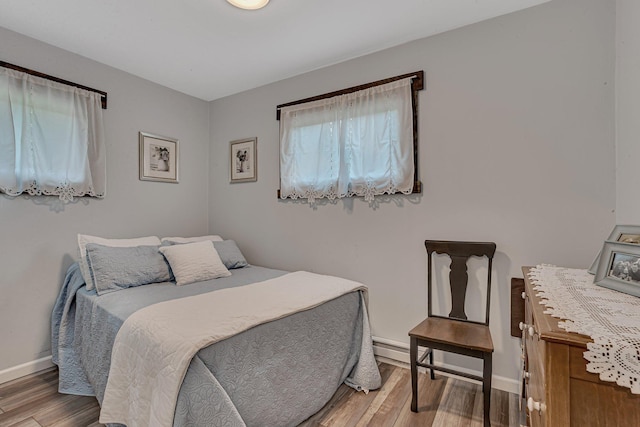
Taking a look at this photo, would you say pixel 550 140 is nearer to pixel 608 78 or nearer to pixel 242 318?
pixel 608 78

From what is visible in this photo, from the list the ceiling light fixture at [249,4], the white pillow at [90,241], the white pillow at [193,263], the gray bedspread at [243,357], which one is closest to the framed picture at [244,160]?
the white pillow at [193,263]

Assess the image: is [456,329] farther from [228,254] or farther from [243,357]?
[228,254]

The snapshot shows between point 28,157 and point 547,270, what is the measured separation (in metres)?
3.48

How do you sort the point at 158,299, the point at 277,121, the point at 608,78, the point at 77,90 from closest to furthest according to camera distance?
the point at 608,78 → the point at 158,299 → the point at 77,90 → the point at 277,121

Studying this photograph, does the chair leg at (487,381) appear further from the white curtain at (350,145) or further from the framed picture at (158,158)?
the framed picture at (158,158)

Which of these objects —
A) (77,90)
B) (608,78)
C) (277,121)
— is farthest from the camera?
(277,121)

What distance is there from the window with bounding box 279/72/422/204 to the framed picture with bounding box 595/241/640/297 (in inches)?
51.8

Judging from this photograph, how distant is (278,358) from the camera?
1.62 metres

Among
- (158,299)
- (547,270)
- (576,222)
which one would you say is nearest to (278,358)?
(158,299)

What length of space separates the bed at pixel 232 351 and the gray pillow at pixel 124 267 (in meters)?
0.06

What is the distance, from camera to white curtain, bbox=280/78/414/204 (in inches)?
Answer: 94.8

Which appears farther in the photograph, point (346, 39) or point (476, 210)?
point (346, 39)

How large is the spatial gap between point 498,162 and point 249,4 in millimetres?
1943

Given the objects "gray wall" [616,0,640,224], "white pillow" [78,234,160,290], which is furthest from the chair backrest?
"white pillow" [78,234,160,290]
